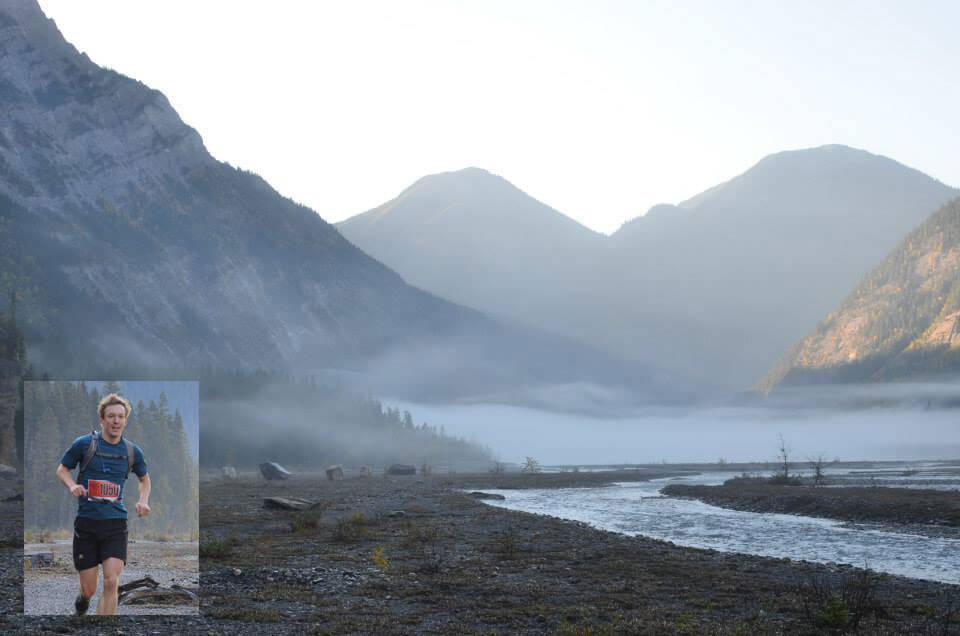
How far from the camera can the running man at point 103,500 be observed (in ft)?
47.5

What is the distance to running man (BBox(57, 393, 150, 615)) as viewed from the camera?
14.5 meters

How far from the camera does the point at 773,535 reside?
160 feet

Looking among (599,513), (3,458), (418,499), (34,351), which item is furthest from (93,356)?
(599,513)

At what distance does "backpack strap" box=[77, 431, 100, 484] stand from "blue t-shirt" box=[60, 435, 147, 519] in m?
0.04

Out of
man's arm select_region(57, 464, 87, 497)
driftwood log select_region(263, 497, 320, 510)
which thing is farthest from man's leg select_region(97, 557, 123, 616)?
driftwood log select_region(263, 497, 320, 510)

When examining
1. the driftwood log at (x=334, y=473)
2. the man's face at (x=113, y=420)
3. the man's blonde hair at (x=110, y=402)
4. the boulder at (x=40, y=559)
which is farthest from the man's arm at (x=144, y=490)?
the driftwood log at (x=334, y=473)

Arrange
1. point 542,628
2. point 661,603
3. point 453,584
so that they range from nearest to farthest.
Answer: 1. point 542,628
2. point 661,603
3. point 453,584

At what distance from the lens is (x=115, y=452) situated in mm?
14766

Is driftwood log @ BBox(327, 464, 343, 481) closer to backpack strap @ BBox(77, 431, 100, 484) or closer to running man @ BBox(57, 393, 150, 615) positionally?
running man @ BBox(57, 393, 150, 615)

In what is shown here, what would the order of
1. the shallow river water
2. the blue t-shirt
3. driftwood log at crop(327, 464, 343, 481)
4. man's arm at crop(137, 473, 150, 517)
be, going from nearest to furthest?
the blue t-shirt → man's arm at crop(137, 473, 150, 517) → the shallow river water → driftwood log at crop(327, 464, 343, 481)

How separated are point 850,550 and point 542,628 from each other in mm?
26529

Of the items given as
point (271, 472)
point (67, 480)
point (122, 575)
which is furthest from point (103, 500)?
point (271, 472)

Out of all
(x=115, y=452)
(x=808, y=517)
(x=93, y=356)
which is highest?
(x=93, y=356)

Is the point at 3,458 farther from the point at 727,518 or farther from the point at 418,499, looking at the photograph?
the point at 727,518
